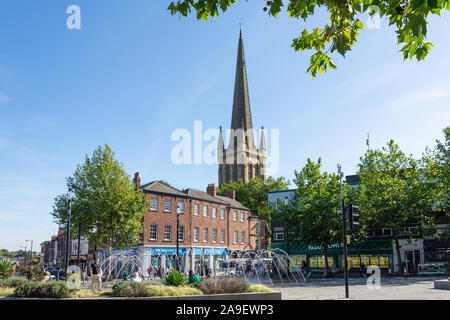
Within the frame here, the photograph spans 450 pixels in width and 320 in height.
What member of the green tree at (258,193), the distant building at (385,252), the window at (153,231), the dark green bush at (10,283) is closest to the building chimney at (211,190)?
the window at (153,231)

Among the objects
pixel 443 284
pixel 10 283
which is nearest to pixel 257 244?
pixel 443 284

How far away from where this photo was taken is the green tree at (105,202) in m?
38.1

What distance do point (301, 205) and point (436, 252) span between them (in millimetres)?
15608

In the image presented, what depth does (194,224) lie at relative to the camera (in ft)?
173

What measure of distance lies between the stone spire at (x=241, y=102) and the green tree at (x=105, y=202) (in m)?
104

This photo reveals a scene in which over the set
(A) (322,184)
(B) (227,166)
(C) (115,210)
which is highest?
(B) (227,166)

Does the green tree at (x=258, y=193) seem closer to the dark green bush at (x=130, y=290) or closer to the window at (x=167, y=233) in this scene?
the window at (x=167, y=233)

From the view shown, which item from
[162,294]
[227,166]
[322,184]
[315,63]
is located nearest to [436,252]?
[322,184]

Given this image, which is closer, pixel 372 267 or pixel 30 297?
pixel 30 297

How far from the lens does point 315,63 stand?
6.50 m

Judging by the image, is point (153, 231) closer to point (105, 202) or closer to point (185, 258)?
point (185, 258)

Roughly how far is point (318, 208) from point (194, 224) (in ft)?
58.1
